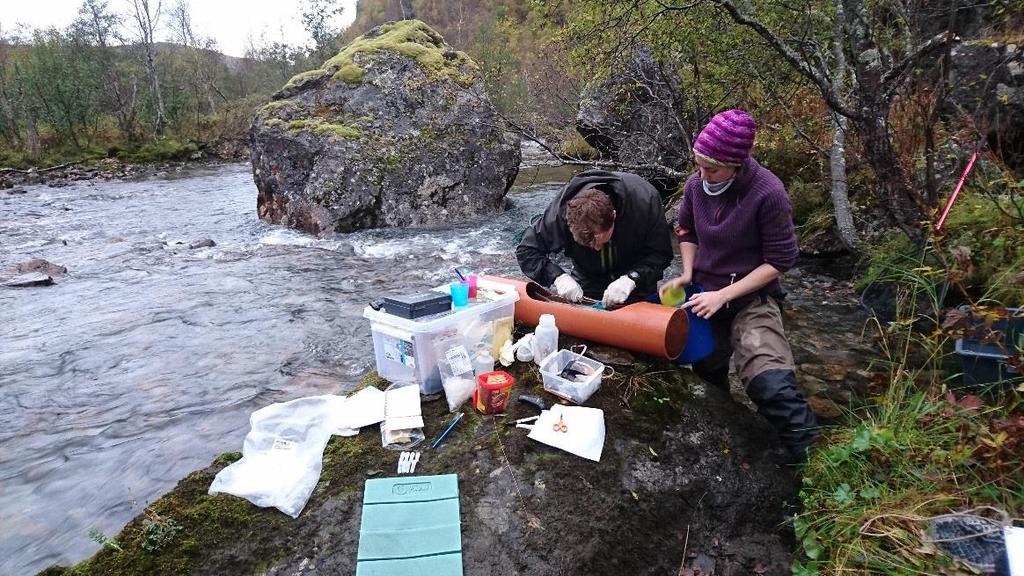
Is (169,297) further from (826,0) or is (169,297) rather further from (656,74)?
(826,0)

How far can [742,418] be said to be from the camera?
316 centimetres

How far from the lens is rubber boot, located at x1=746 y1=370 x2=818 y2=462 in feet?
9.41

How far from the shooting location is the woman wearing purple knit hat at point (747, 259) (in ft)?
9.48

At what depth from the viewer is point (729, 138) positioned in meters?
2.87

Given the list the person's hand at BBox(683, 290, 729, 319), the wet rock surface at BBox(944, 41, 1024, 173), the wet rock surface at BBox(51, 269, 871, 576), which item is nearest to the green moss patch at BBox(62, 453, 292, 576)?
the wet rock surface at BBox(51, 269, 871, 576)

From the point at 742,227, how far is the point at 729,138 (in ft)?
1.67

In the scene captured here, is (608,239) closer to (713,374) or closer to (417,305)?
(713,374)

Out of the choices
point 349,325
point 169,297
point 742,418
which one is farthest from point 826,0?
point 169,297

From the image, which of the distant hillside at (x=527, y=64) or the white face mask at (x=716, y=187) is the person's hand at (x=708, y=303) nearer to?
the white face mask at (x=716, y=187)

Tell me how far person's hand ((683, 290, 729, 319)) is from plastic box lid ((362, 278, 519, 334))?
1090mm

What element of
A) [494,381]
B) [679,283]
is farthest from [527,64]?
[494,381]

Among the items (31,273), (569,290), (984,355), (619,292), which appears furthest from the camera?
(31,273)

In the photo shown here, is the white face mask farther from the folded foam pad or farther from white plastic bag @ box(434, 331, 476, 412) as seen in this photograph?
the folded foam pad

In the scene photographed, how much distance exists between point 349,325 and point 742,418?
4.36 meters
